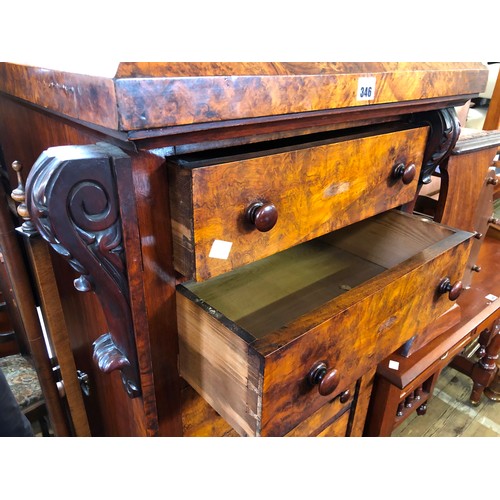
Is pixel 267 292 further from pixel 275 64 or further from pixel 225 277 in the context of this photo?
pixel 275 64

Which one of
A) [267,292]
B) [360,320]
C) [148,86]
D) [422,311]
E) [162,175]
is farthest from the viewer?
[267,292]

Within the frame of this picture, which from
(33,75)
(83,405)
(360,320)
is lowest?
(83,405)

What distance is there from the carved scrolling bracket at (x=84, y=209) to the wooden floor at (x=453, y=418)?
116cm

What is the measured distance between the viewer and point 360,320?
1.85ft

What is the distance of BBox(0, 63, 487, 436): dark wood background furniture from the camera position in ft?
1.27

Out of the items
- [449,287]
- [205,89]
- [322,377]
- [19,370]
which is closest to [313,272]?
[449,287]

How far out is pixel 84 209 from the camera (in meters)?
0.40

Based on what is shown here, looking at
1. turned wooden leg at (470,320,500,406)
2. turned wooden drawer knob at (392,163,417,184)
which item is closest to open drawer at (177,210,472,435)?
turned wooden drawer knob at (392,163,417,184)

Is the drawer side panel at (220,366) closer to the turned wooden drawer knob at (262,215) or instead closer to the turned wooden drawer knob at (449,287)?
the turned wooden drawer knob at (262,215)

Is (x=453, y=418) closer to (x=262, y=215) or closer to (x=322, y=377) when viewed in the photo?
(x=322, y=377)

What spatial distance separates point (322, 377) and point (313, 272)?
37 cm

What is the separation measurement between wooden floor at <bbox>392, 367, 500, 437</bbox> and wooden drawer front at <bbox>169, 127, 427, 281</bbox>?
38.2 inches
